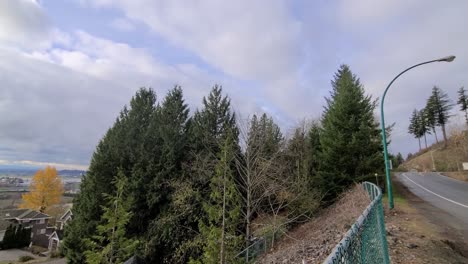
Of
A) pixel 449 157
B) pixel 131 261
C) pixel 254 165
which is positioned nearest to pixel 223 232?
pixel 254 165

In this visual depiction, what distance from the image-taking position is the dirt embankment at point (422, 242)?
6391 millimetres

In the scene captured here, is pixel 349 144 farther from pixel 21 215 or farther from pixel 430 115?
pixel 430 115

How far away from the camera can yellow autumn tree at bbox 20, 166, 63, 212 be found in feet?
158

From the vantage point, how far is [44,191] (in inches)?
1927

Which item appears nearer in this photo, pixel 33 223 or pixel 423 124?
pixel 33 223

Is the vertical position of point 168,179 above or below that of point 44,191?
above

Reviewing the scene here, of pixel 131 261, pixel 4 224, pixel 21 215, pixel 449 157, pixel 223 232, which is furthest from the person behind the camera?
pixel 449 157

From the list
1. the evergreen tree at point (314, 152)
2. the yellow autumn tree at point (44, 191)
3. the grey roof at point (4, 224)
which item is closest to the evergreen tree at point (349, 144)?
the evergreen tree at point (314, 152)

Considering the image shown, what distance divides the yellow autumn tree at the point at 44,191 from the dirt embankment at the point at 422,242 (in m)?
55.5

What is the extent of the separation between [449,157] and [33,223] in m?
77.8

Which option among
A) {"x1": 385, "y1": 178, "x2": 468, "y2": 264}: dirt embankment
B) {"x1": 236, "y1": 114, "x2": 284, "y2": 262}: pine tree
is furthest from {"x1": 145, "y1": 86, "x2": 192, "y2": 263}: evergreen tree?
{"x1": 385, "y1": 178, "x2": 468, "y2": 264}: dirt embankment

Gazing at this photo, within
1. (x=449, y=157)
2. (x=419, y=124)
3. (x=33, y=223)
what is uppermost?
(x=419, y=124)

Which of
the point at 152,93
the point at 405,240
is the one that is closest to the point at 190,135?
the point at 152,93

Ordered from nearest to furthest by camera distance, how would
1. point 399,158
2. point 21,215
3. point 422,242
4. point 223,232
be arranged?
point 422,242 < point 223,232 < point 21,215 < point 399,158
